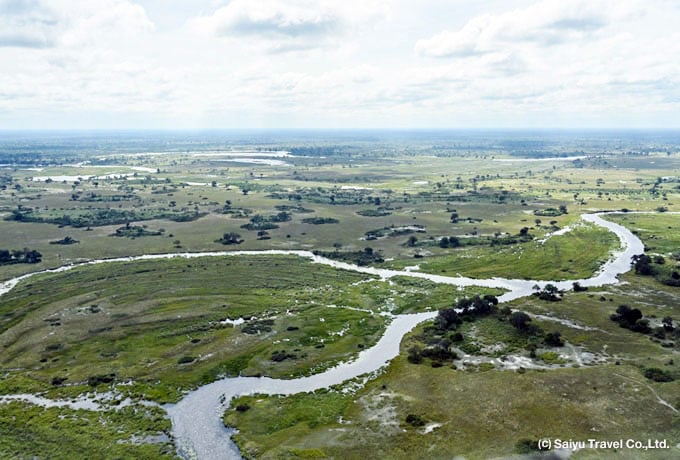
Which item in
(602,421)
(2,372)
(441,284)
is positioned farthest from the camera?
(441,284)

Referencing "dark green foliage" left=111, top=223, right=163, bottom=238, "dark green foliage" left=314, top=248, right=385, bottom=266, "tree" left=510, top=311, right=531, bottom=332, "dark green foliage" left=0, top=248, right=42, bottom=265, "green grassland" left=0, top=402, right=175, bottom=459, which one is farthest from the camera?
"dark green foliage" left=111, top=223, right=163, bottom=238

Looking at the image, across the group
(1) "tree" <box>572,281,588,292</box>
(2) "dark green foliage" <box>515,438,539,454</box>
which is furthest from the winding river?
(2) "dark green foliage" <box>515,438,539,454</box>

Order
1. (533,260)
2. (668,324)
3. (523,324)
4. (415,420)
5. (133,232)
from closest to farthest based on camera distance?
(415,420) < (668,324) < (523,324) < (533,260) < (133,232)

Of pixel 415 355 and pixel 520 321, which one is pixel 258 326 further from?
pixel 520 321

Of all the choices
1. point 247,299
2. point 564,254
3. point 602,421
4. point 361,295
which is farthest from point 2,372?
point 564,254

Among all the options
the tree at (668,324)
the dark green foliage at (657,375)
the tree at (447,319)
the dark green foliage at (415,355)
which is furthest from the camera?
the tree at (447,319)

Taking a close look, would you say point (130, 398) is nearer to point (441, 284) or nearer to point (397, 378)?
point (397, 378)

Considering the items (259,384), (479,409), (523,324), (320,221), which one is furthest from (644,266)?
(320,221)

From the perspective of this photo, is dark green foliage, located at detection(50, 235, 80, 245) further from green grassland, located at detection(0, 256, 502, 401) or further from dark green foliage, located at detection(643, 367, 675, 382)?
dark green foliage, located at detection(643, 367, 675, 382)

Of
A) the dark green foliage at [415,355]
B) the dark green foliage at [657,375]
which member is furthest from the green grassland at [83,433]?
the dark green foliage at [657,375]

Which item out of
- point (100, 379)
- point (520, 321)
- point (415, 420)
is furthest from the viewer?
point (520, 321)

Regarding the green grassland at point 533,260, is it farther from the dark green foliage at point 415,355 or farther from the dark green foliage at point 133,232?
the dark green foliage at point 133,232
